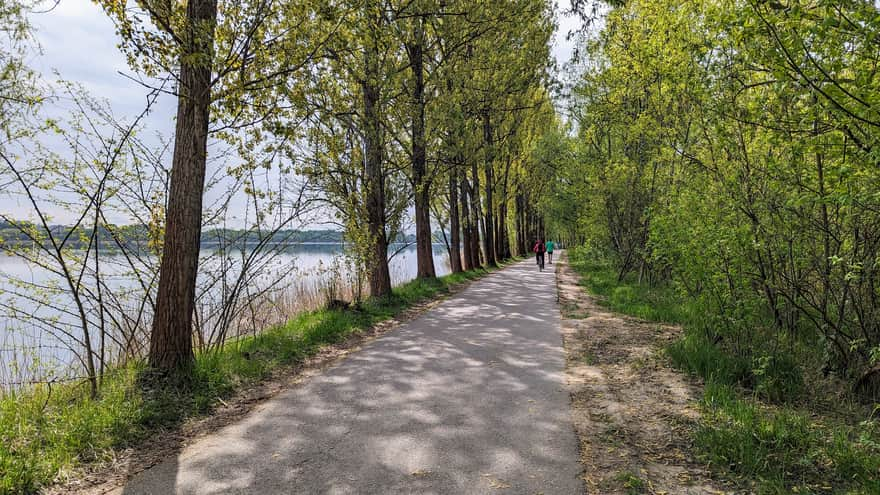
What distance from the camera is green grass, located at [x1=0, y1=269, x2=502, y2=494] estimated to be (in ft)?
12.3

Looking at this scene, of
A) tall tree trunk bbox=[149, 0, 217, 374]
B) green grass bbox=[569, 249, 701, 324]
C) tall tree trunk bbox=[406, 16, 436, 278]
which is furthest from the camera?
tall tree trunk bbox=[406, 16, 436, 278]

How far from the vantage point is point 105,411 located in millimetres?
4574

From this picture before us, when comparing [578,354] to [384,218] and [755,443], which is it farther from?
[384,218]

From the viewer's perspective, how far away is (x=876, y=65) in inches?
169

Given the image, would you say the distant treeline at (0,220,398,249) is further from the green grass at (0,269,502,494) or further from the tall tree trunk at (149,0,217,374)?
the green grass at (0,269,502,494)

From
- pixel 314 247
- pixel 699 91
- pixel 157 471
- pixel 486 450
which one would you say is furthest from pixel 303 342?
pixel 699 91

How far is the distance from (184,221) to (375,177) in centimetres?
653

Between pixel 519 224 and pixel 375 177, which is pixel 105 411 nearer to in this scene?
pixel 375 177

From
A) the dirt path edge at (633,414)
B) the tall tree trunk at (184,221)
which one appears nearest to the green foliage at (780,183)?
the dirt path edge at (633,414)

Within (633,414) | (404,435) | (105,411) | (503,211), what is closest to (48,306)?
(105,411)

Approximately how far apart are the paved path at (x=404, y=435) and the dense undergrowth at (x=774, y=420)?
130 centimetres

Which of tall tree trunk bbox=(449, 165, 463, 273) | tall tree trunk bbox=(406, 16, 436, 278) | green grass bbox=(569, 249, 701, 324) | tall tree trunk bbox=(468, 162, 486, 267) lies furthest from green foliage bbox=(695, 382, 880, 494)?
tall tree trunk bbox=(468, 162, 486, 267)

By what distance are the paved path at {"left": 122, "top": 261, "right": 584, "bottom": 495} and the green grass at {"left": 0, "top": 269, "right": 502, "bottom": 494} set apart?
25.7 inches

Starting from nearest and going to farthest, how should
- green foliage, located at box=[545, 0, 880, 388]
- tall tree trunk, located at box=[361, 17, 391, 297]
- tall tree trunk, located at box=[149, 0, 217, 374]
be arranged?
green foliage, located at box=[545, 0, 880, 388]
tall tree trunk, located at box=[149, 0, 217, 374]
tall tree trunk, located at box=[361, 17, 391, 297]
